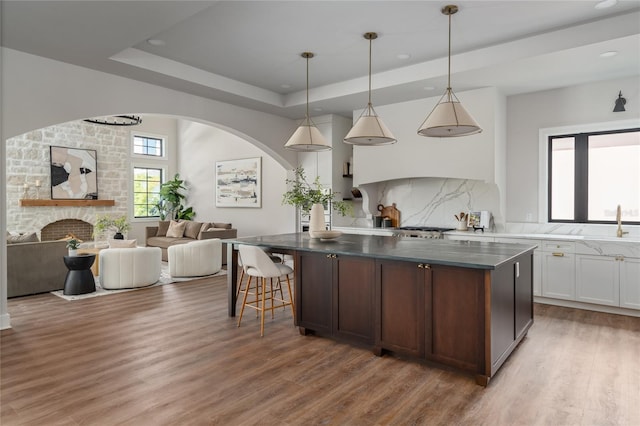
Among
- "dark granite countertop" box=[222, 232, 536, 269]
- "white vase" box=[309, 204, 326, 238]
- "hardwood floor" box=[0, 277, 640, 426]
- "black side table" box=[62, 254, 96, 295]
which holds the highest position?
"white vase" box=[309, 204, 326, 238]

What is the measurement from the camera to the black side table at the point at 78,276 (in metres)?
5.32

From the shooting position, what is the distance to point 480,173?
524 centimetres

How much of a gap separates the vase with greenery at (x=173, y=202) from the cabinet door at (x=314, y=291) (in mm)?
7001

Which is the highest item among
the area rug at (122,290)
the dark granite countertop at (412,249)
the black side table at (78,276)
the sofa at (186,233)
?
the dark granite countertop at (412,249)

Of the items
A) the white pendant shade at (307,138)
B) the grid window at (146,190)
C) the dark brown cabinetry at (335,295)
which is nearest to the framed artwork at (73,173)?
the grid window at (146,190)

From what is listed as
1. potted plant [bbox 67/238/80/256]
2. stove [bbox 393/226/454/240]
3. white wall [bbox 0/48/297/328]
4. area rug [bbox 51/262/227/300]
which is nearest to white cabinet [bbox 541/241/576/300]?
stove [bbox 393/226/454/240]

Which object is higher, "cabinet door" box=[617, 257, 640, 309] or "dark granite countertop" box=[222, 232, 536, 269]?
"dark granite countertop" box=[222, 232, 536, 269]

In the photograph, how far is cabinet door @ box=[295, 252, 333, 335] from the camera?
11.8 ft

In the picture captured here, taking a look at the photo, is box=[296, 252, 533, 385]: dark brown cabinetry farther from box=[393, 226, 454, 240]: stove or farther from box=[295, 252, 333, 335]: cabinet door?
box=[393, 226, 454, 240]: stove


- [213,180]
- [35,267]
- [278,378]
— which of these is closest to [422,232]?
[278,378]

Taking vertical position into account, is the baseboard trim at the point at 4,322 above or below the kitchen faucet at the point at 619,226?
below

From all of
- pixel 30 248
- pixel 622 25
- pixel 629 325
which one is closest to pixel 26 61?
pixel 30 248

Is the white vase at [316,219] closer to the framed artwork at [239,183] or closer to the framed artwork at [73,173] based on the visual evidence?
the framed artwork at [239,183]

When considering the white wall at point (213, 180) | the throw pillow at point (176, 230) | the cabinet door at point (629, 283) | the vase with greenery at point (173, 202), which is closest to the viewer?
the cabinet door at point (629, 283)
